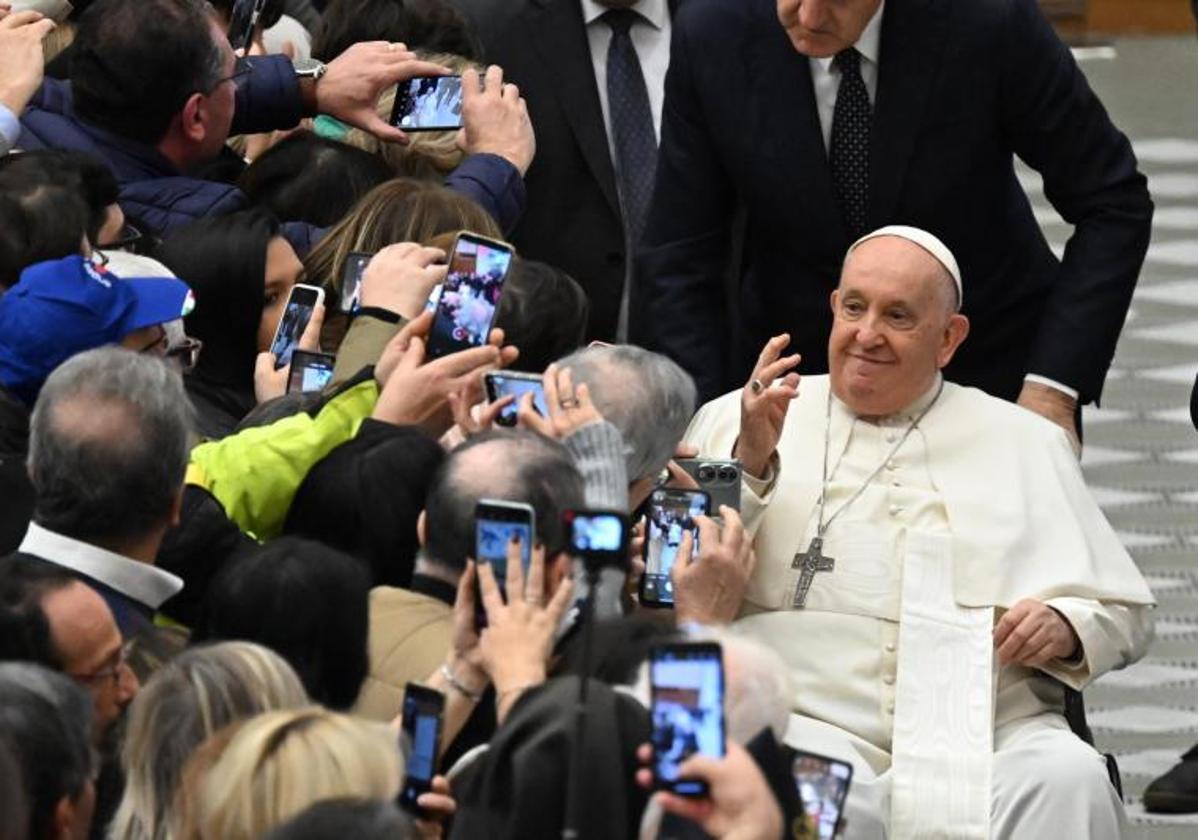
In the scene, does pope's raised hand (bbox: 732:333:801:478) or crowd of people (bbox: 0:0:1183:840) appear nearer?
crowd of people (bbox: 0:0:1183:840)

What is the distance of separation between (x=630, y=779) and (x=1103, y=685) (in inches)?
137

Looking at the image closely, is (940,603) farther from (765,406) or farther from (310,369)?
(310,369)

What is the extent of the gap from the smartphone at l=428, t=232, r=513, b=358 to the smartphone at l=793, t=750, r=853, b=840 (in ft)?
4.23

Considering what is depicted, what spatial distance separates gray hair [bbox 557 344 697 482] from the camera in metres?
4.41

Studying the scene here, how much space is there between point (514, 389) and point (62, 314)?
0.72m

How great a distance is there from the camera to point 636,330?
5.96 meters


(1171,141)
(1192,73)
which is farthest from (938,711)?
(1192,73)

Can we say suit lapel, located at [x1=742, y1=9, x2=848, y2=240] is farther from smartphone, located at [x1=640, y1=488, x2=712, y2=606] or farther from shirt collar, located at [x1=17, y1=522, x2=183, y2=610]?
shirt collar, located at [x1=17, y1=522, x2=183, y2=610]

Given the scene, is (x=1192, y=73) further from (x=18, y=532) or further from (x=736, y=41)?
(x=18, y=532)

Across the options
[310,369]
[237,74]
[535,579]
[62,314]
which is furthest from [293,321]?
[535,579]

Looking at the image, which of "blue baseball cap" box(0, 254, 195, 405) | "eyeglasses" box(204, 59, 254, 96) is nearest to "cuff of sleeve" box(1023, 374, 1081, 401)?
"eyeglasses" box(204, 59, 254, 96)

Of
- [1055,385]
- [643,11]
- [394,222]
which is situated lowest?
[1055,385]

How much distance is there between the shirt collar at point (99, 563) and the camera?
382 centimetres

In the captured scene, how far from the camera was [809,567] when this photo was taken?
496 cm
